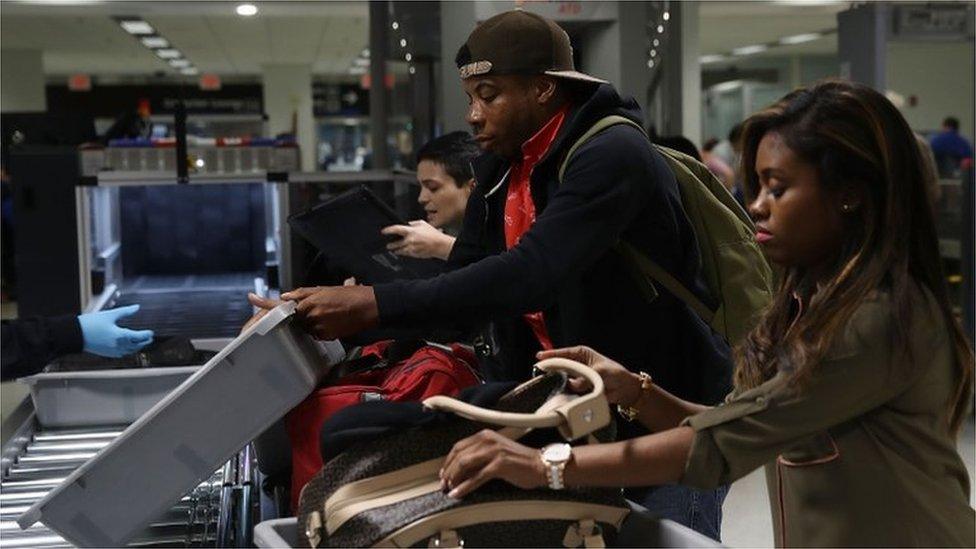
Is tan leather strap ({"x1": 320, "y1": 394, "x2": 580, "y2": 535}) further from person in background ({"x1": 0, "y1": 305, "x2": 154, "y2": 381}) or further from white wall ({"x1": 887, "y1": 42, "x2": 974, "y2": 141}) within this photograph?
white wall ({"x1": 887, "y1": 42, "x2": 974, "y2": 141})

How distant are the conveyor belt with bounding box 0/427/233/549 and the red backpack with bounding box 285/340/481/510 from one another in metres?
0.21

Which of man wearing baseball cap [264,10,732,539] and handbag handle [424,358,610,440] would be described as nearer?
handbag handle [424,358,610,440]

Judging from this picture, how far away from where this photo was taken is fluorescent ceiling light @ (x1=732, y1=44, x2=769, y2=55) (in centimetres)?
2134

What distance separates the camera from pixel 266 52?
75.2 ft

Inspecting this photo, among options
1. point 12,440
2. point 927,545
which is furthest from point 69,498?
point 12,440

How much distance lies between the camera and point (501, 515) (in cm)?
149

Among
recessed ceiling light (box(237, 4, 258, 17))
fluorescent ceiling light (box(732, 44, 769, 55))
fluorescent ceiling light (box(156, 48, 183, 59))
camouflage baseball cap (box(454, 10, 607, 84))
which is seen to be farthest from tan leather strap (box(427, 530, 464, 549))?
fluorescent ceiling light (box(156, 48, 183, 59))

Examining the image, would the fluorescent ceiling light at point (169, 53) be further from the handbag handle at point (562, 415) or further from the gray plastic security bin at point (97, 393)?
the handbag handle at point (562, 415)

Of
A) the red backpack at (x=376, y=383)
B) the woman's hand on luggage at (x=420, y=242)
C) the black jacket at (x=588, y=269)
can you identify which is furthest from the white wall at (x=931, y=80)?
the black jacket at (x=588, y=269)

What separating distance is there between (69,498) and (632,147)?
3.30ft

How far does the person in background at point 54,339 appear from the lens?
2.50 metres

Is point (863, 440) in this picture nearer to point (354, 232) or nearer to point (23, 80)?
point (354, 232)

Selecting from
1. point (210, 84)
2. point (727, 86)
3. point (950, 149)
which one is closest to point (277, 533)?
point (950, 149)

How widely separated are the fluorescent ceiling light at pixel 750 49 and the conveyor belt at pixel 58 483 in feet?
62.5
